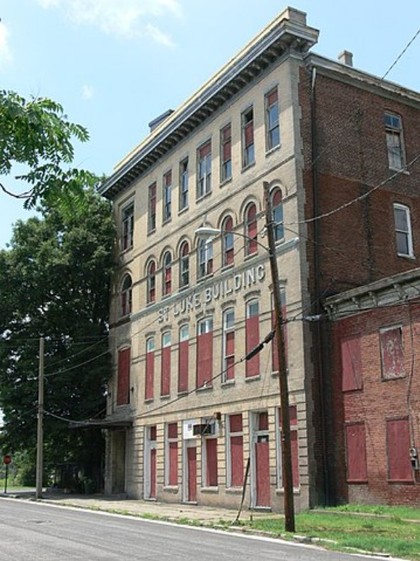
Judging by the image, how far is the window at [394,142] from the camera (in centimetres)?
2989

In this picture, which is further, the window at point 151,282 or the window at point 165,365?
the window at point 151,282

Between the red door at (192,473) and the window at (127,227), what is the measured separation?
1301 cm

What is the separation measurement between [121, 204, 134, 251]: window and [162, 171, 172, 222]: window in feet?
14.1

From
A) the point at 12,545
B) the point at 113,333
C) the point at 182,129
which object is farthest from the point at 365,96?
the point at 12,545

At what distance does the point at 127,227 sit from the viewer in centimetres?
4075

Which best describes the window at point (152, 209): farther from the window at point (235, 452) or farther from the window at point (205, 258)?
the window at point (235, 452)

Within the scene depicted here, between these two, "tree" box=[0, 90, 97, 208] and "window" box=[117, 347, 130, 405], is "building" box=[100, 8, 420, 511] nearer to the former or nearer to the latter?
"window" box=[117, 347, 130, 405]

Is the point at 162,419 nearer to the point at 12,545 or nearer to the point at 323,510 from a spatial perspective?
the point at 323,510

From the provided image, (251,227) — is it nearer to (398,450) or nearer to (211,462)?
(211,462)

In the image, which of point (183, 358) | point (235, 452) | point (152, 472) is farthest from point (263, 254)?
point (152, 472)

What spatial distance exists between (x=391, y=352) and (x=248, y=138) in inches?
464

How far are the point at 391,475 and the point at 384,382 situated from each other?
287 cm

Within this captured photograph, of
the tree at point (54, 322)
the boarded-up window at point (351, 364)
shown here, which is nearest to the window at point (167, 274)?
the tree at point (54, 322)

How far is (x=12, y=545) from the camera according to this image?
49.7ft
